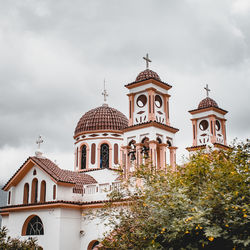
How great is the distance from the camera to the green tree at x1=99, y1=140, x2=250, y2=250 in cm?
896

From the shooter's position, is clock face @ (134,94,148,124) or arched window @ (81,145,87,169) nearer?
clock face @ (134,94,148,124)

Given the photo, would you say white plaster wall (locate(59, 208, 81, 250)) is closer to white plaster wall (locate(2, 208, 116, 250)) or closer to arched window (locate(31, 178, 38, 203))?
white plaster wall (locate(2, 208, 116, 250))

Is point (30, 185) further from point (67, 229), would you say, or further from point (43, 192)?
point (67, 229)

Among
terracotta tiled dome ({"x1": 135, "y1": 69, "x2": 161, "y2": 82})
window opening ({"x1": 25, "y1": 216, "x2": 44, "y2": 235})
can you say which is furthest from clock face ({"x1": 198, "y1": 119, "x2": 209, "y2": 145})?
window opening ({"x1": 25, "y1": 216, "x2": 44, "y2": 235})

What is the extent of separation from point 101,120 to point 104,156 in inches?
112

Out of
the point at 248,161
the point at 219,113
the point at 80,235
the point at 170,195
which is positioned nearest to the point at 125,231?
the point at 170,195

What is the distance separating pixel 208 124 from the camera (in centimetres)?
2444

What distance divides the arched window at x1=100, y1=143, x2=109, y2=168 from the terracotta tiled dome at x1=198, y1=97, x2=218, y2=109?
7.77m

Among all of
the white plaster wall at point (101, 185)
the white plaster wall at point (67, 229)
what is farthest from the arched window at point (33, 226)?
the white plaster wall at point (101, 185)

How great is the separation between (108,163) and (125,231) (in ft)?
52.0

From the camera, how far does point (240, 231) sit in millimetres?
8938

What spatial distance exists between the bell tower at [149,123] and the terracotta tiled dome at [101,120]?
6969 mm

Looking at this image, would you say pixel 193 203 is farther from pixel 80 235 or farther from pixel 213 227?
pixel 80 235

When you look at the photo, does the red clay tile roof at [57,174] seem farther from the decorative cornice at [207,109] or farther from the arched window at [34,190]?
the decorative cornice at [207,109]
